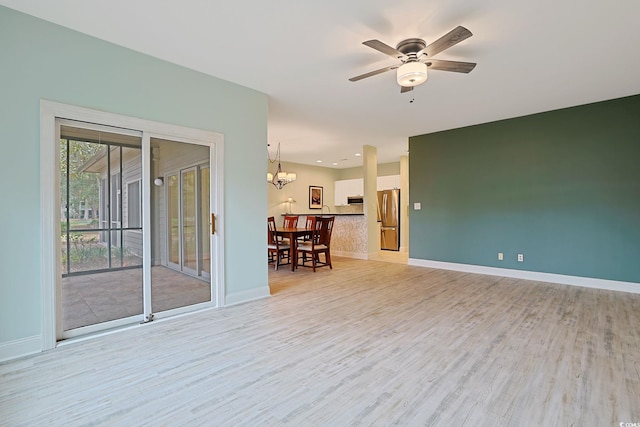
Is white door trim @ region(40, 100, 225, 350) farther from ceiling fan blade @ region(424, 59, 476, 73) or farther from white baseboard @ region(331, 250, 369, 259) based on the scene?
white baseboard @ region(331, 250, 369, 259)

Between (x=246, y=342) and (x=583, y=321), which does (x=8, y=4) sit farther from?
(x=583, y=321)

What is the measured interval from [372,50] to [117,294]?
350cm

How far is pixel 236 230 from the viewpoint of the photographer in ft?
11.8

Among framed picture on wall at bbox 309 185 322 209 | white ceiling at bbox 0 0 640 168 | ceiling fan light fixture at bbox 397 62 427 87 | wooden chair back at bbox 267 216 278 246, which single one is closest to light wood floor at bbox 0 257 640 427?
ceiling fan light fixture at bbox 397 62 427 87

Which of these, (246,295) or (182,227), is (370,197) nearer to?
(246,295)

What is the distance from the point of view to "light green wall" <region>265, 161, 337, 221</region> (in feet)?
29.6

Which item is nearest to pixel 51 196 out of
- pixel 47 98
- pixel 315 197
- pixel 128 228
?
pixel 128 228

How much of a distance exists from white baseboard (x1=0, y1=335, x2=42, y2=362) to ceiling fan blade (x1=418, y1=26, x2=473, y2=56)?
402 cm

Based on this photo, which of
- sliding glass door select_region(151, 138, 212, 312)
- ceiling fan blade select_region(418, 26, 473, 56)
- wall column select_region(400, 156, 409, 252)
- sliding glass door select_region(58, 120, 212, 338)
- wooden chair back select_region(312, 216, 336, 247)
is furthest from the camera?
wall column select_region(400, 156, 409, 252)

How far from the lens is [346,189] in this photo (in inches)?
408

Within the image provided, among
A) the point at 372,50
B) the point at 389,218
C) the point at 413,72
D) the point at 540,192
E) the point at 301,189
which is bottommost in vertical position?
the point at 389,218

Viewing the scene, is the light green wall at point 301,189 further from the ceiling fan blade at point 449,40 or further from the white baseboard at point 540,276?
the ceiling fan blade at point 449,40

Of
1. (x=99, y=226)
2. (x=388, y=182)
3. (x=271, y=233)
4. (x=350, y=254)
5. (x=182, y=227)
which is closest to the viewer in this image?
(x=99, y=226)

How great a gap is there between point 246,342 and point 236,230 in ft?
4.78
